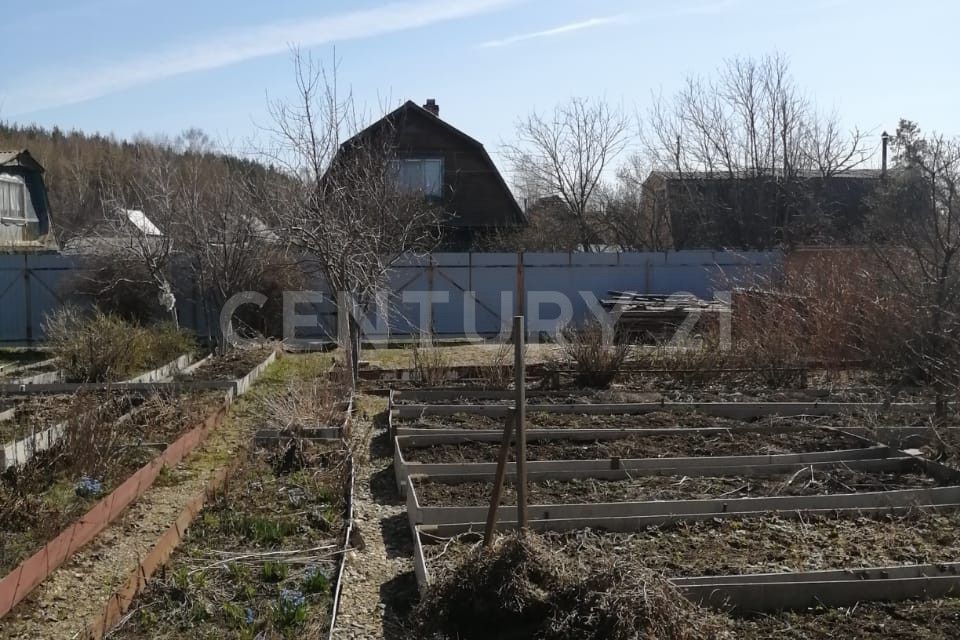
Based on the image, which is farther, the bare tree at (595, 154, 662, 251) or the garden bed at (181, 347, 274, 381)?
the bare tree at (595, 154, 662, 251)

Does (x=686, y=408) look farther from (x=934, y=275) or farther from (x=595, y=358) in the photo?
(x=934, y=275)

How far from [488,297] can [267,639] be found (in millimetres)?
14504

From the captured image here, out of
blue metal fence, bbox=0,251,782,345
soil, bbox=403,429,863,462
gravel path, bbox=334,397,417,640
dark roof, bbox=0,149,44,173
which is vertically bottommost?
gravel path, bbox=334,397,417,640

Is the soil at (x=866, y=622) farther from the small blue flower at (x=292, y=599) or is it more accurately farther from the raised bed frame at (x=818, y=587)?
the small blue flower at (x=292, y=599)

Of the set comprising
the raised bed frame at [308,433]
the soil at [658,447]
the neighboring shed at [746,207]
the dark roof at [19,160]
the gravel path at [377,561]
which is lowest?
the gravel path at [377,561]

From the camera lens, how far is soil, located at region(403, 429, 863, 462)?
23.9ft

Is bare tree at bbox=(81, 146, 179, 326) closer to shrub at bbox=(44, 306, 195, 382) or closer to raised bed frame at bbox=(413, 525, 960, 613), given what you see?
shrub at bbox=(44, 306, 195, 382)

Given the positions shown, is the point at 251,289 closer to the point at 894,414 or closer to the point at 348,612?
the point at 894,414

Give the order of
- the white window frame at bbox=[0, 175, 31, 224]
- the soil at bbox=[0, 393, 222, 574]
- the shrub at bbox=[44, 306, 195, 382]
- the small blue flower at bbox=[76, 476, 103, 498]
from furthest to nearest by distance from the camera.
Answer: the white window frame at bbox=[0, 175, 31, 224] < the shrub at bbox=[44, 306, 195, 382] < the small blue flower at bbox=[76, 476, 103, 498] < the soil at bbox=[0, 393, 222, 574]

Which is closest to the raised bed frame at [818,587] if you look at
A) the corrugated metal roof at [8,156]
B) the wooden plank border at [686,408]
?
the wooden plank border at [686,408]

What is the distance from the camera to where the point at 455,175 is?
22703 millimetres

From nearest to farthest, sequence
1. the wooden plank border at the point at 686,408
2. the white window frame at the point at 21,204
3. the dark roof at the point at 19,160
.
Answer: the wooden plank border at the point at 686,408, the white window frame at the point at 21,204, the dark roof at the point at 19,160

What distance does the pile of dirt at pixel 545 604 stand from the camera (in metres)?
3.32

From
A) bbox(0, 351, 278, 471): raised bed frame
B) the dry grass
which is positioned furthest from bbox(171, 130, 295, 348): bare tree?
the dry grass
